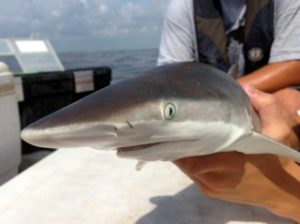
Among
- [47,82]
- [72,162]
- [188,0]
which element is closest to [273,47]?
[188,0]

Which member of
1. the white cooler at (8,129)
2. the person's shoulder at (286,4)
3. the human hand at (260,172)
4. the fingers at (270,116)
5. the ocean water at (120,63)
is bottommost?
the ocean water at (120,63)

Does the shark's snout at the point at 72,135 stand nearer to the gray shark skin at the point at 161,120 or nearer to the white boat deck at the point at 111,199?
the gray shark skin at the point at 161,120

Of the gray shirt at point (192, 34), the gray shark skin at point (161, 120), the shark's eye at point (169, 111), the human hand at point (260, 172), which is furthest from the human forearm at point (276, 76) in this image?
the shark's eye at point (169, 111)

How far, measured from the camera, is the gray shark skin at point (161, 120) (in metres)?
0.88

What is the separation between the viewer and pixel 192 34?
2469 mm

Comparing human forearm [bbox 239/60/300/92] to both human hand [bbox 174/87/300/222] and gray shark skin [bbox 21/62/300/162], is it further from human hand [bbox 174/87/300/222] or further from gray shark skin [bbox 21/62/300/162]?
gray shark skin [bbox 21/62/300/162]

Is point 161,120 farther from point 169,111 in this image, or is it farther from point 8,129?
point 8,129

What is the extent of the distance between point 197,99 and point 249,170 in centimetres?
46

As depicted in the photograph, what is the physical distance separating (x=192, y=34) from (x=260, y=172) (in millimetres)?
1171

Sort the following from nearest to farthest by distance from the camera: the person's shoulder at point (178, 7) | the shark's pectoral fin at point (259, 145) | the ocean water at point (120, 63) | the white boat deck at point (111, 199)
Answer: the shark's pectoral fin at point (259, 145) → the white boat deck at point (111, 199) → the person's shoulder at point (178, 7) → the ocean water at point (120, 63)

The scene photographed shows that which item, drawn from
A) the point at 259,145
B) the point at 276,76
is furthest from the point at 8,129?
the point at 259,145

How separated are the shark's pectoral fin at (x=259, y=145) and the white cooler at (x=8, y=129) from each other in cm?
240

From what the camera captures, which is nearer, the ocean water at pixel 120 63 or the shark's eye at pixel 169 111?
the shark's eye at pixel 169 111

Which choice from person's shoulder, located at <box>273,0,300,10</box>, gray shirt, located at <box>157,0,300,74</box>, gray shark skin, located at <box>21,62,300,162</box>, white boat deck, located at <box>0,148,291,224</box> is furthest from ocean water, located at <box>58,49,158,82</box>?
gray shark skin, located at <box>21,62,300,162</box>
